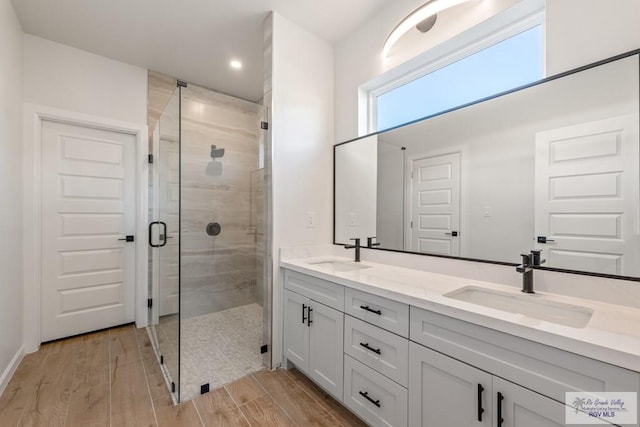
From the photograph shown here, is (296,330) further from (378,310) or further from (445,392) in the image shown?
(445,392)

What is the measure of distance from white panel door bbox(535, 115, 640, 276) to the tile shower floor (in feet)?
6.73

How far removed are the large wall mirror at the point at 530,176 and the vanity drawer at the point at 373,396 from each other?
835 millimetres

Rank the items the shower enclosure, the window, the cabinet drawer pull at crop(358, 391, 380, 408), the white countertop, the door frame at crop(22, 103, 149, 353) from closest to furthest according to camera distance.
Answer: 1. the white countertop
2. the cabinet drawer pull at crop(358, 391, 380, 408)
3. the window
4. the shower enclosure
5. the door frame at crop(22, 103, 149, 353)

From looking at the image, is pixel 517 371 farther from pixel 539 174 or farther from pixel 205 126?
pixel 205 126

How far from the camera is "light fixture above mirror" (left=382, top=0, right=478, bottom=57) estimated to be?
5.14ft

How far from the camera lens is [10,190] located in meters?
1.98

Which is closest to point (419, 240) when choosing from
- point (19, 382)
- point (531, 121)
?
point (531, 121)

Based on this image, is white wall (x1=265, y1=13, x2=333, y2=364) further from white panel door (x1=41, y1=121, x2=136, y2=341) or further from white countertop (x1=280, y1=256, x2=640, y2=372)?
white panel door (x1=41, y1=121, x2=136, y2=341)

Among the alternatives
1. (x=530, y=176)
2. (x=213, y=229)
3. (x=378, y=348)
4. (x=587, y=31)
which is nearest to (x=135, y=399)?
(x=213, y=229)

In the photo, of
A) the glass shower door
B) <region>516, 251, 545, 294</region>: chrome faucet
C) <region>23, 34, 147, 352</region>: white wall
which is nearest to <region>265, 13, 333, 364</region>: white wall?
the glass shower door

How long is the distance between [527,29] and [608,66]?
0.52 metres

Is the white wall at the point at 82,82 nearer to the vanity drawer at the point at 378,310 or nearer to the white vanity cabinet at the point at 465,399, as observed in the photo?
the vanity drawer at the point at 378,310

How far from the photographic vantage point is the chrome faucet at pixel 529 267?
125cm

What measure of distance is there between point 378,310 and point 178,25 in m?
2.64
